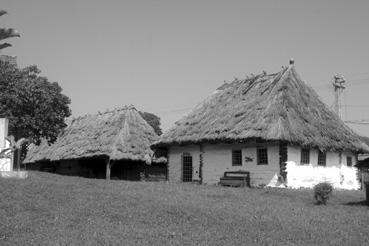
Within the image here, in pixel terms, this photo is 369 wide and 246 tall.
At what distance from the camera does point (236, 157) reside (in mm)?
27812

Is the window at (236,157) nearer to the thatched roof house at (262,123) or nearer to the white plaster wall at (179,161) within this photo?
the thatched roof house at (262,123)

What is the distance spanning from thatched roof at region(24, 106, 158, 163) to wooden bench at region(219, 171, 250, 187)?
7.92 metres

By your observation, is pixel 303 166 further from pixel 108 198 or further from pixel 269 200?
pixel 108 198

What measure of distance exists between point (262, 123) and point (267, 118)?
1.44ft

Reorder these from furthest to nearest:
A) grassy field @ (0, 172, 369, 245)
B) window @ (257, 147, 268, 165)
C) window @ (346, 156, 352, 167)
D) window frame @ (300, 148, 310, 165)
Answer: window @ (346, 156, 352, 167), window frame @ (300, 148, 310, 165), window @ (257, 147, 268, 165), grassy field @ (0, 172, 369, 245)

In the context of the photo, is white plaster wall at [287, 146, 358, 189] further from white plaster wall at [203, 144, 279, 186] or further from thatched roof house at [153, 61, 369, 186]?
white plaster wall at [203, 144, 279, 186]

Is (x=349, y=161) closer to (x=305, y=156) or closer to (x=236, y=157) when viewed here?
(x=305, y=156)

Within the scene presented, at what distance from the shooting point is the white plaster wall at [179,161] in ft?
97.6

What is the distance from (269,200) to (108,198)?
594 centimetres

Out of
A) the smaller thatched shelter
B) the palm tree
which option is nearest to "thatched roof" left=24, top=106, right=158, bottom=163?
the smaller thatched shelter

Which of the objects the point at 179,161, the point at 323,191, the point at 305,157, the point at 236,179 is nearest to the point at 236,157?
the point at 236,179

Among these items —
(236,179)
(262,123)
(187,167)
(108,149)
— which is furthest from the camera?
(108,149)

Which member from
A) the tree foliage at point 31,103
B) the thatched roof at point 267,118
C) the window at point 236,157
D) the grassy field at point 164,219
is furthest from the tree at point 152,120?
the grassy field at point 164,219

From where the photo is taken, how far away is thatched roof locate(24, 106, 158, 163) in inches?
1304
